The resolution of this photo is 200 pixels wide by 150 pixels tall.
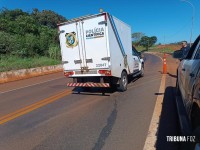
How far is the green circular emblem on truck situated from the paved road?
2.18 metres

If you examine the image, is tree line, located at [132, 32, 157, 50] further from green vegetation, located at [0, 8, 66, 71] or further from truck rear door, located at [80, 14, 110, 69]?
truck rear door, located at [80, 14, 110, 69]

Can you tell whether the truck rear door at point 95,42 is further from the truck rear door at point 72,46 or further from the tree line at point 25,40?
the tree line at point 25,40

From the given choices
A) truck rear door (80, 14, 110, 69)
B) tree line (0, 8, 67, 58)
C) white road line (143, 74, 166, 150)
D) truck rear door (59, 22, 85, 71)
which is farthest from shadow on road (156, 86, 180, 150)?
tree line (0, 8, 67, 58)

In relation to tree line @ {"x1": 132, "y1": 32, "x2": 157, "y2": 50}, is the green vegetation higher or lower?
lower

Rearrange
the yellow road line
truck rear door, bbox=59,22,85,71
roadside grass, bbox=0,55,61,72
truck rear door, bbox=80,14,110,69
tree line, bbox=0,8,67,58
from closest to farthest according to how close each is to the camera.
Result: the yellow road line
truck rear door, bbox=80,14,110,69
truck rear door, bbox=59,22,85,71
roadside grass, bbox=0,55,61,72
tree line, bbox=0,8,67,58

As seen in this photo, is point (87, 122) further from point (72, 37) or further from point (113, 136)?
point (72, 37)

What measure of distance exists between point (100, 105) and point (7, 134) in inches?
114

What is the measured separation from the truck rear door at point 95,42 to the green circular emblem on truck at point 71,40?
0.40 meters

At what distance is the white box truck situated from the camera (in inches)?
300

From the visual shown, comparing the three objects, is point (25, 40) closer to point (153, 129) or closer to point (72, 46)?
point (72, 46)

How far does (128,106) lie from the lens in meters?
6.35

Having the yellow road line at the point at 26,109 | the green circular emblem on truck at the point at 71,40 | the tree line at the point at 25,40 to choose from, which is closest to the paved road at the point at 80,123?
the yellow road line at the point at 26,109

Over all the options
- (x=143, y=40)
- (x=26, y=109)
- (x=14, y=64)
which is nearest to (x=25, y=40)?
(x=14, y=64)

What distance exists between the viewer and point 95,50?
786 cm
